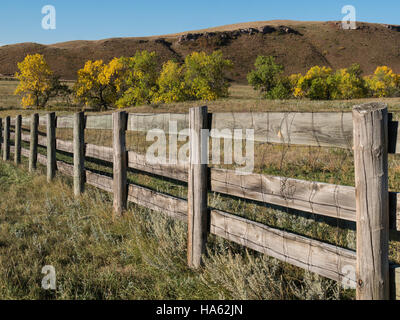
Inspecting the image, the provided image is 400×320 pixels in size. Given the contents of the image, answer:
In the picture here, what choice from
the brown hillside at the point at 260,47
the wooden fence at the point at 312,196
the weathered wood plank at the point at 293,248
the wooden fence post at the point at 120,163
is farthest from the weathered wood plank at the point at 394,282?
the brown hillside at the point at 260,47

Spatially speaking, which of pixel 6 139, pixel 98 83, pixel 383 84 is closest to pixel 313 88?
pixel 383 84

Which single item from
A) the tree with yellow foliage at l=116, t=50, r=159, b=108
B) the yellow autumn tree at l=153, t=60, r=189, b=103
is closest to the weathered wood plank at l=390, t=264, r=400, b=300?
the yellow autumn tree at l=153, t=60, r=189, b=103

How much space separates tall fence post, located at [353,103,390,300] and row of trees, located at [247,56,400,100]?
148 feet

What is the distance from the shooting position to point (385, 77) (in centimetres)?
6066

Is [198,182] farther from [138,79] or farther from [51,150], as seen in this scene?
[138,79]

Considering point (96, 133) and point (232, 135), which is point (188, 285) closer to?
point (232, 135)

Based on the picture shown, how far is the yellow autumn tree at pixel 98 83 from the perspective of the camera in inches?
1580

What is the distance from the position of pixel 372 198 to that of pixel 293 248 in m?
0.81

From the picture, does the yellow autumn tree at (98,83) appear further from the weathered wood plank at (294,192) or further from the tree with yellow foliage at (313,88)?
the weathered wood plank at (294,192)

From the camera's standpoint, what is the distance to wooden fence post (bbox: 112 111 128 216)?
523 cm

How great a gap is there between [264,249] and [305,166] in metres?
6.16

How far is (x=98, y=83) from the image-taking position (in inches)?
1607

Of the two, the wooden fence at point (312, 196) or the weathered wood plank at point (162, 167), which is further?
the weathered wood plank at point (162, 167)

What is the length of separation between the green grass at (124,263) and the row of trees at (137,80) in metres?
31.2
